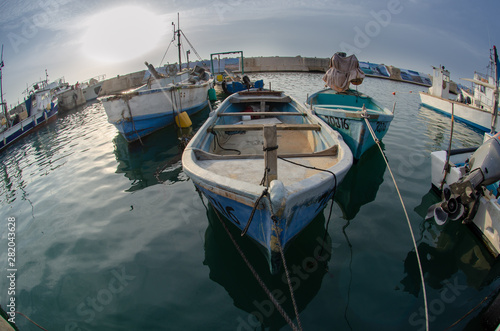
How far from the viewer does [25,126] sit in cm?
1619

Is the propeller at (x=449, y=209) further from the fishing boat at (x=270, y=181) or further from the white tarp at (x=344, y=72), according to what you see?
the white tarp at (x=344, y=72)

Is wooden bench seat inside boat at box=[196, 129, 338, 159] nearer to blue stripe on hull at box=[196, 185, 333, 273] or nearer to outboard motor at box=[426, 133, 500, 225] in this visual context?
blue stripe on hull at box=[196, 185, 333, 273]

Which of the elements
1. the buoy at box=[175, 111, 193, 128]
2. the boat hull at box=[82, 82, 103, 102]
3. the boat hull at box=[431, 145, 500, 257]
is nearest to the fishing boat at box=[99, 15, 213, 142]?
the buoy at box=[175, 111, 193, 128]

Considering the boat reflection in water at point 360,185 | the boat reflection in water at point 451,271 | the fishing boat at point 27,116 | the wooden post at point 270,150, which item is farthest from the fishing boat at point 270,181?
the fishing boat at point 27,116

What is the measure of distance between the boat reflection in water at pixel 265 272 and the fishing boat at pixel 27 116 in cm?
1597

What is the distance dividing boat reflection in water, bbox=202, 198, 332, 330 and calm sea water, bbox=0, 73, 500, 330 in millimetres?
20

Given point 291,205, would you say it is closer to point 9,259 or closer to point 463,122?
point 9,259

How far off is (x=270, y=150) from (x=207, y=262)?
2.61m

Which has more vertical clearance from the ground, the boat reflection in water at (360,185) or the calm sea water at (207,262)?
the boat reflection in water at (360,185)

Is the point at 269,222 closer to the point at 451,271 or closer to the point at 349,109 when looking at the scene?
the point at 451,271

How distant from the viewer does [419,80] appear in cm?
3816

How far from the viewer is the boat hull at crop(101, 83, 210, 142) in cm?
1060

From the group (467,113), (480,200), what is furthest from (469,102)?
(480,200)

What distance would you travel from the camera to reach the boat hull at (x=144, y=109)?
10602 mm
